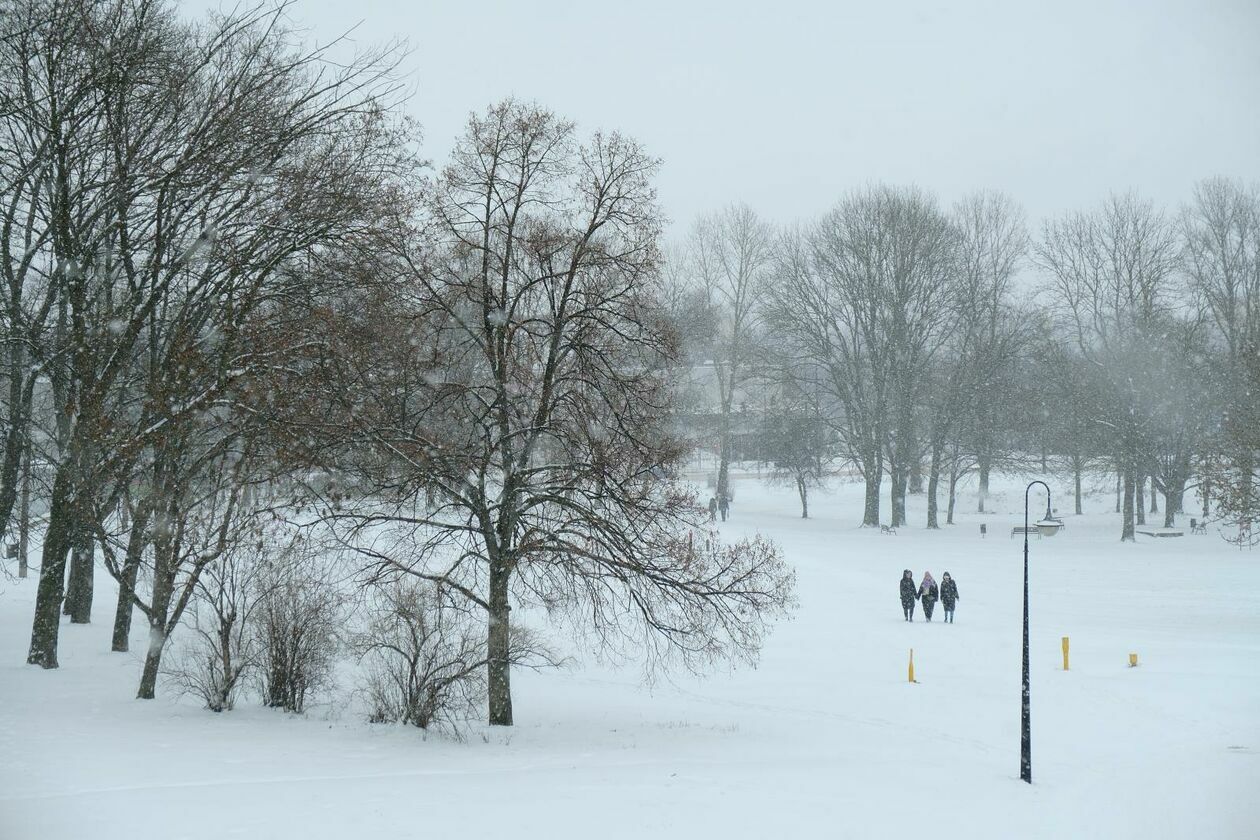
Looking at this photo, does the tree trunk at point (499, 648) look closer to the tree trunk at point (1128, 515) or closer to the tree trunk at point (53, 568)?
the tree trunk at point (53, 568)

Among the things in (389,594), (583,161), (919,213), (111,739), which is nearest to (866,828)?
(389,594)

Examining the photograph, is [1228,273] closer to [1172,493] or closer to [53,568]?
[1172,493]

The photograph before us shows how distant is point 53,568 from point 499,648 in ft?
23.8

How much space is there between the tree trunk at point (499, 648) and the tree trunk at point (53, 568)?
653 cm

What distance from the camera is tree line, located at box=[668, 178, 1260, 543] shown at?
152 feet

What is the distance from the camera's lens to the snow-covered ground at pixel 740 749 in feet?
39.4

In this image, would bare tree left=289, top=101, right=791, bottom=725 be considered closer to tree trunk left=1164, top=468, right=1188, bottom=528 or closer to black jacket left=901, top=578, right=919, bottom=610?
black jacket left=901, top=578, right=919, bottom=610

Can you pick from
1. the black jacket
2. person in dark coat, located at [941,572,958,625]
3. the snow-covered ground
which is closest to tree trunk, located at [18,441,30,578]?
the snow-covered ground

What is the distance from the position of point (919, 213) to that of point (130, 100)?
43.5 meters

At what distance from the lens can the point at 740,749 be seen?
1702 cm

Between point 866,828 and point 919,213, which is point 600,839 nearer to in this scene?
point 866,828

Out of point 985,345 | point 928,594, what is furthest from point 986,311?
point 928,594

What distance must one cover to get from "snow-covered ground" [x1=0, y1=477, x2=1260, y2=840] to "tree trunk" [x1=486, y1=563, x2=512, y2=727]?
0.42 meters

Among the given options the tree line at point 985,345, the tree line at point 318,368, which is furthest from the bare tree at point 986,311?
the tree line at point 318,368
